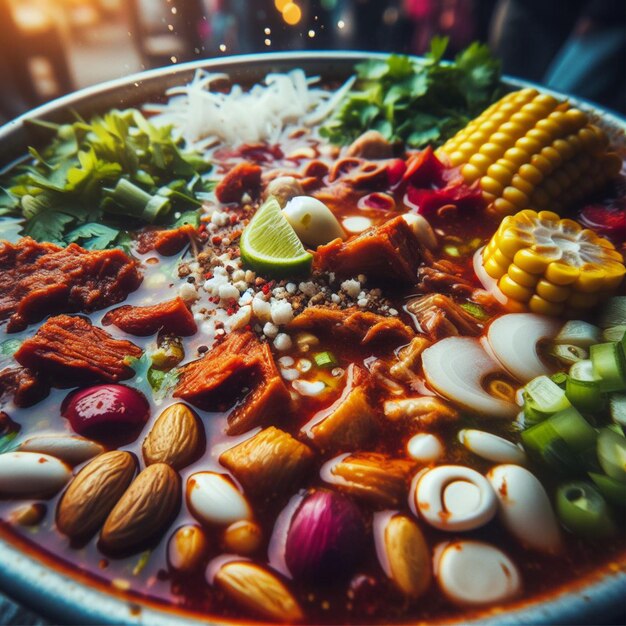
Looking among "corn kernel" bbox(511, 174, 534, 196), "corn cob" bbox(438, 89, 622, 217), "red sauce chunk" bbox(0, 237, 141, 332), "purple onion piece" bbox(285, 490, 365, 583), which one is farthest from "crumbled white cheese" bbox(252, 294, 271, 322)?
"corn kernel" bbox(511, 174, 534, 196)

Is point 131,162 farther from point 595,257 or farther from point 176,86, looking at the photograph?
point 595,257

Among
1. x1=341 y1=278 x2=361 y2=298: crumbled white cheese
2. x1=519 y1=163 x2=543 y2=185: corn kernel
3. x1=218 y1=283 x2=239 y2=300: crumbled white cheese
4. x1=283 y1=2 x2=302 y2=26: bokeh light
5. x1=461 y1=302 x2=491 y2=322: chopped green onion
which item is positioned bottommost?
x1=461 y1=302 x2=491 y2=322: chopped green onion

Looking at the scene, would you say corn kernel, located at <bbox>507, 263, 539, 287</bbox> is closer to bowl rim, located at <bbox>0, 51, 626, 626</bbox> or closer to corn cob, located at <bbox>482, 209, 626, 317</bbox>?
corn cob, located at <bbox>482, 209, 626, 317</bbox>

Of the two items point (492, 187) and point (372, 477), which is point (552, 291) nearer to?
point (492, 187)

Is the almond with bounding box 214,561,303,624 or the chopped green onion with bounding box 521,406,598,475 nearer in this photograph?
the almond with bounding box 214,561,303,624

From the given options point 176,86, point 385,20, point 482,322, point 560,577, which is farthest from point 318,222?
point 385,20

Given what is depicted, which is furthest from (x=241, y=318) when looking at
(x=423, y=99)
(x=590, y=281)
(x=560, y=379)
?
(x=423, y=99)

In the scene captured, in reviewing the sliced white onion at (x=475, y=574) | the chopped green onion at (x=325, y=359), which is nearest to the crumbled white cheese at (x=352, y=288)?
the chopped green onion at (x=325, y=359)
